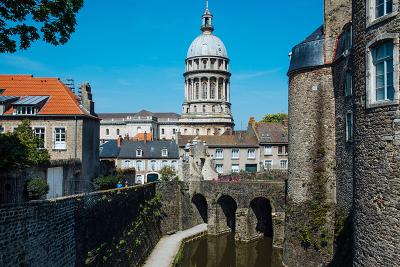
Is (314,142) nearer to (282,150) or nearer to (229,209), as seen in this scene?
(229,209)

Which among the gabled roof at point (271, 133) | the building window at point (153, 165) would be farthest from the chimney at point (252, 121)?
the building window at point (153, 165)

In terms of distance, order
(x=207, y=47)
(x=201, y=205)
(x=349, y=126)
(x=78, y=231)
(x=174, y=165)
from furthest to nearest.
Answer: (x=207, y=47) < (x=174, y=165) < (x=201, y=205) < (x=349, y=126) < (x=78, y=231)

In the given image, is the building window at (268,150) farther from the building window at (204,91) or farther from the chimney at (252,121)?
the building window at (204,91)

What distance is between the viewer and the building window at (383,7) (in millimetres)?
9477

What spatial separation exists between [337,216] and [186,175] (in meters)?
15.7

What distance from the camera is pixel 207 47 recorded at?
74.1 meters

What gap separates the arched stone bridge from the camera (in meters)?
27.2

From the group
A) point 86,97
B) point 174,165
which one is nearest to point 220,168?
point 174,165

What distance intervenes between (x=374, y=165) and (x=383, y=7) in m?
3.40

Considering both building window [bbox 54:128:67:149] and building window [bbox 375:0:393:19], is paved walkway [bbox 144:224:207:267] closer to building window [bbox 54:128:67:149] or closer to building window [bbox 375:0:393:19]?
building window [bbox 54:128:67:149]

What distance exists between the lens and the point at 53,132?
2564 centimetres

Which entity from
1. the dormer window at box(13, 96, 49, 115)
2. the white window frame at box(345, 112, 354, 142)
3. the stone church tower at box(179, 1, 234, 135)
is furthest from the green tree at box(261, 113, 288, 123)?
the white window frame at box(345, 112, 354, 142)

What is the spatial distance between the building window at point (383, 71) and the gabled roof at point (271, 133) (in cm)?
3634

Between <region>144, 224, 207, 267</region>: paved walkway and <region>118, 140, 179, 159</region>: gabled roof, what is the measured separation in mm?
17633
